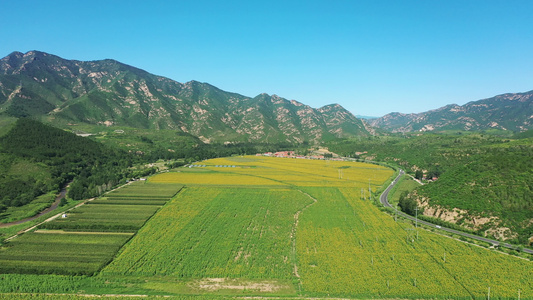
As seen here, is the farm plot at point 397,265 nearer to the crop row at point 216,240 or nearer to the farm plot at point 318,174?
the crop row at point 216,240

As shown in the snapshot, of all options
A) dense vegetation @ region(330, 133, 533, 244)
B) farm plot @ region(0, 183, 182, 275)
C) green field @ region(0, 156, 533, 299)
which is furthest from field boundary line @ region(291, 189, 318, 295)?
farm plot @ region(0, 183, 182, 275)

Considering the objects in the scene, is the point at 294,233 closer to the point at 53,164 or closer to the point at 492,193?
the point at 492,193

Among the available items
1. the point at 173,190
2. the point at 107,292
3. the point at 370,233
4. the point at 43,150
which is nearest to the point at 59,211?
the point at 173,190

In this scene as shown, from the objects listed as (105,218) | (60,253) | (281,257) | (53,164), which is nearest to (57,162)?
(53,164)

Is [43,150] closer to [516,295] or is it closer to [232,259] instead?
[232,259]

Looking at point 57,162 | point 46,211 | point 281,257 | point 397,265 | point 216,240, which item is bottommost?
point 46,211

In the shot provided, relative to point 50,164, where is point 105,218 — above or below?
below
